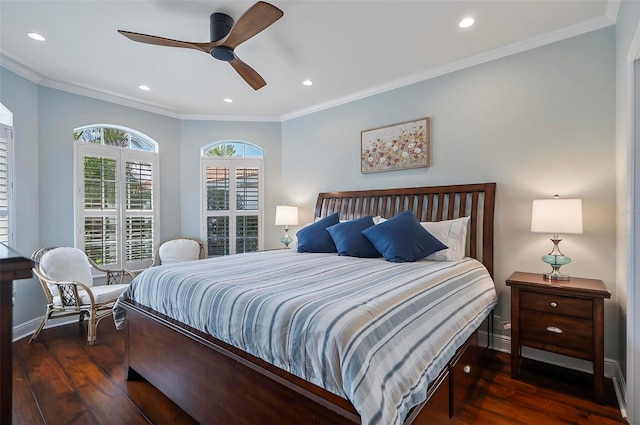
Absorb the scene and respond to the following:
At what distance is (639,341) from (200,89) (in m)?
4.60

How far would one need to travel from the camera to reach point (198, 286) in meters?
1.77

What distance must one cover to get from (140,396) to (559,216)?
336 cm

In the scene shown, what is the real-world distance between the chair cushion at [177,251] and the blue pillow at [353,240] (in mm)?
2477

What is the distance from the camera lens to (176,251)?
4445 millimetres

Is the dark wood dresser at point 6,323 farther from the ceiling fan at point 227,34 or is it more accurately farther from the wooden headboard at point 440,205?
the wooden headboard at point 440,205

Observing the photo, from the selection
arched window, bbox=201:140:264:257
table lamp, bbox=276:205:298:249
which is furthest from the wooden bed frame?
arched window, bbox=201:140:264:257

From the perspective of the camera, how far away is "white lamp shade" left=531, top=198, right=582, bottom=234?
2273 mm

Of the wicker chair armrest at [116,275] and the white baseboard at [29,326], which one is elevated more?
the wicker chair armrest at [116,275]

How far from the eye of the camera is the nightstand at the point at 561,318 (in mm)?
2064

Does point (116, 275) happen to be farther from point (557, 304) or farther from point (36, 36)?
point (557, 304)

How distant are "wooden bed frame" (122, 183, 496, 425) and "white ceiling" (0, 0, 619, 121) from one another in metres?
1.60

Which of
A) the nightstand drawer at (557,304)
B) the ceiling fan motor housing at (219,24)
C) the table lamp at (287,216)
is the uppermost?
the ceiling fan motor housing at (219,24)

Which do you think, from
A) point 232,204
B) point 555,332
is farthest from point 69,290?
point 555,332

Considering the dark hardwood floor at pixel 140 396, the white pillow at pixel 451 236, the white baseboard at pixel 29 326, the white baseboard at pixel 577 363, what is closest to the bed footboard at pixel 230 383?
the dark hardwood floor at pixel 140 396
